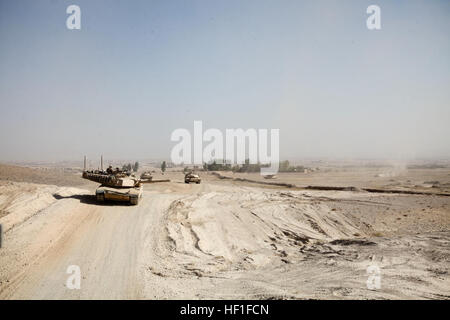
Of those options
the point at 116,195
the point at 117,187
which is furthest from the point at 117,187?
the point at 116,195

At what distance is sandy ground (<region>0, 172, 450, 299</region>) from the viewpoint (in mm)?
7457

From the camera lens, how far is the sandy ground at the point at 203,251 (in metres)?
7.46

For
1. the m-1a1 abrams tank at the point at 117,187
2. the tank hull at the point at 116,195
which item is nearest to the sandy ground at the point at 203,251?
the tank hull at the point at 116,195

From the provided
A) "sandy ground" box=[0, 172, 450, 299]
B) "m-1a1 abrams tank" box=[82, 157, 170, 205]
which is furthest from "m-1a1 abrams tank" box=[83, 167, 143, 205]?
"sandy ground" box=[0, 172, 450, 299]

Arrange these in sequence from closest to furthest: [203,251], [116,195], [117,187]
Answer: [203,251] < [116,195] < [117,187]

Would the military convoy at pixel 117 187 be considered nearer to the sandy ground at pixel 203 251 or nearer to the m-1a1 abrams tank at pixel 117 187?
the m-1a1 abrams tank at pixel 117 187

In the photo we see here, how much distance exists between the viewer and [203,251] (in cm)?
1136

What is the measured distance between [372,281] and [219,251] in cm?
574

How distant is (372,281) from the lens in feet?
27.1

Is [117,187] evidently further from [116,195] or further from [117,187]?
[116,195]

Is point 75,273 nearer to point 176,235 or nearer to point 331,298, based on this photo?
point 176,235

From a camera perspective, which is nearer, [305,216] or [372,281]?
[372,281]

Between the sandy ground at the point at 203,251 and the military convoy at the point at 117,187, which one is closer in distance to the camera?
the sandy ground at the point at 203,251
